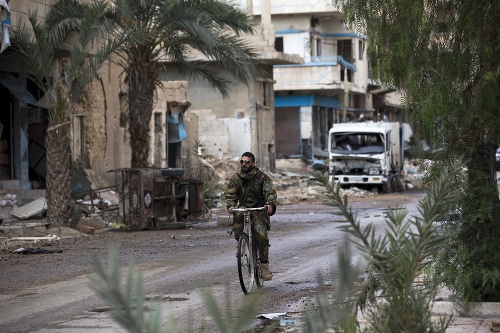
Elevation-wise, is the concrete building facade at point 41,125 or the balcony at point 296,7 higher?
the balcony at point 296,7

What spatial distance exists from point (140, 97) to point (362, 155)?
1549cm

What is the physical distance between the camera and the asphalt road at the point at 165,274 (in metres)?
9.98

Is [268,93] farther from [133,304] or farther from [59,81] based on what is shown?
[133,304]

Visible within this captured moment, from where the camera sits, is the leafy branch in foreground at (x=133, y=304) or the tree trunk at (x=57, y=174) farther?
the tree trunk at (x=57, y=174)

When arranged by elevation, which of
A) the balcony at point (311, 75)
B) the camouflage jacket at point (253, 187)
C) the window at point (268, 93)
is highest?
the balcony at point (311, 75)

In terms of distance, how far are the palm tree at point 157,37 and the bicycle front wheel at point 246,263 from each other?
1084 cm

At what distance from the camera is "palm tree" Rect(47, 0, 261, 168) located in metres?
22.7

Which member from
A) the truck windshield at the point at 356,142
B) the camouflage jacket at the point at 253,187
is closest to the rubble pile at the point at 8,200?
the camouflage jacket at the point at 253,187

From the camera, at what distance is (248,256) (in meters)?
11.9

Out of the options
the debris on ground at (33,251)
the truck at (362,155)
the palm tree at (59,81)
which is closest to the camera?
the debris on ground at (33,251)

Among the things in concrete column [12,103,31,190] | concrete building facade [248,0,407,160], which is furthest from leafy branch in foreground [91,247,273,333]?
concrete building facade [248,0,407,160]

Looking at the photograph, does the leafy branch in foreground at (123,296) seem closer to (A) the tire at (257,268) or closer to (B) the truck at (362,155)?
(A) the tire at (257,268)

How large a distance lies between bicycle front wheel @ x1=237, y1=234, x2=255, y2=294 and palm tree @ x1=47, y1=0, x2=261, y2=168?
10836mm

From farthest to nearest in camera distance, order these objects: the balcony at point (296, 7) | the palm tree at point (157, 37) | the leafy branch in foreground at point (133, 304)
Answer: the balcony at point (296, 7), the palm tree at point (157, 37), the leafy branch in foreground at point (133, 304)
